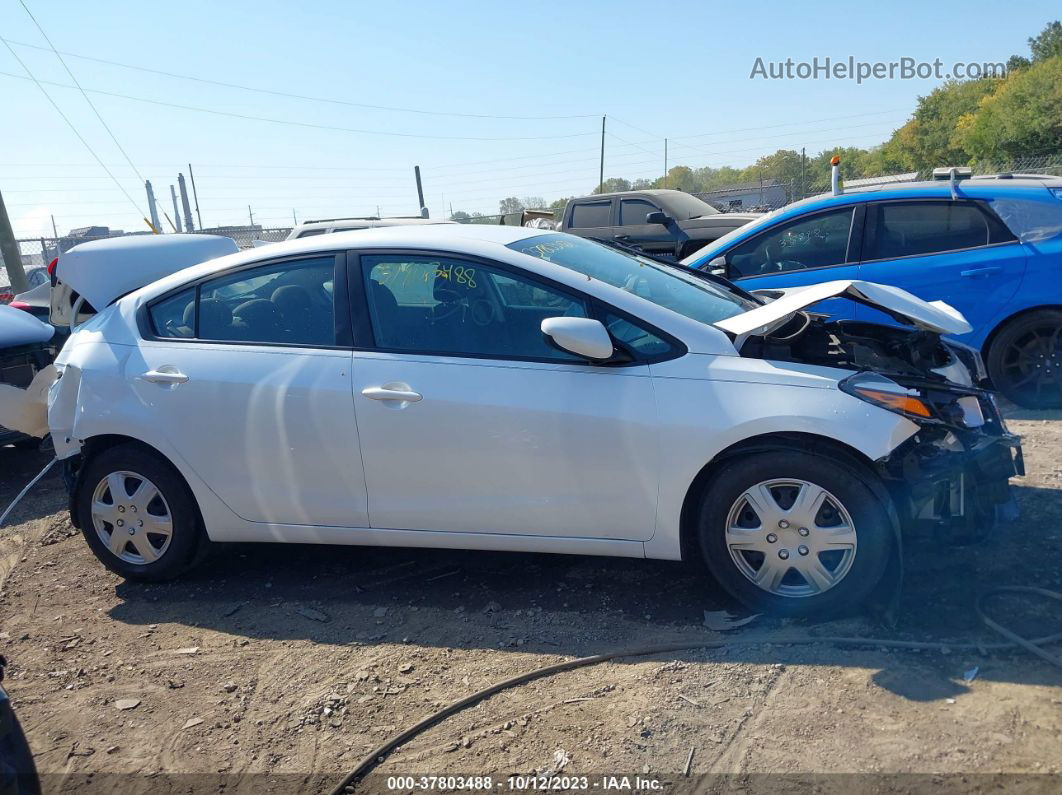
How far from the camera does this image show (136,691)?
365 centimetres

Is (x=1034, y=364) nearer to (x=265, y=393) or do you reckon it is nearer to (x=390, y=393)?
(x=390, y=393)

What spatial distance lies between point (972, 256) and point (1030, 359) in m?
0.84

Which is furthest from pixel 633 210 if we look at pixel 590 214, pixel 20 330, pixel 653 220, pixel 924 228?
pixel 20 330

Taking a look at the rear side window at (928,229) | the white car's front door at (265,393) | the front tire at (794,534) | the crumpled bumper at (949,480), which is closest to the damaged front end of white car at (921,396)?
the crumpled bumper at (949,480)

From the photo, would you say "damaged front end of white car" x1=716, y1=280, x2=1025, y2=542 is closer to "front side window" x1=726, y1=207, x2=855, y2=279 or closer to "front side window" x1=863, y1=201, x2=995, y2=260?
"front side window" x1=863, y1=201, x2=995, y2=260

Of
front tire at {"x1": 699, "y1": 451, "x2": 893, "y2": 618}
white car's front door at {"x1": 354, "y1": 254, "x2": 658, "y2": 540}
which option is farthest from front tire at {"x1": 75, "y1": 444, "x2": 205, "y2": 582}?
front tire at {"x1": 699, "y1": 451, "x2": 893, "y2": 618}

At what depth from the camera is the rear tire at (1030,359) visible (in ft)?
20.1

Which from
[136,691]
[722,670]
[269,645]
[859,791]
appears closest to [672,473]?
[722,670]

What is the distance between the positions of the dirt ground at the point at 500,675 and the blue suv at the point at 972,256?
5.74ft

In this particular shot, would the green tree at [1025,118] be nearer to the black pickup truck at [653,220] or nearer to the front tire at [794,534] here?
the black pickup truck at [653,220]

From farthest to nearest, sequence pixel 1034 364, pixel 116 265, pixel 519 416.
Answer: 1. pixel 1034 364
2. pixel 116 265
3. pixel 519 416

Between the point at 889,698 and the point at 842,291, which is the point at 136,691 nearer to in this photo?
the point at 889,698

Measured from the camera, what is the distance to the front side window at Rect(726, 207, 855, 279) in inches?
271

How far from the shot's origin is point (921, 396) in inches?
140
